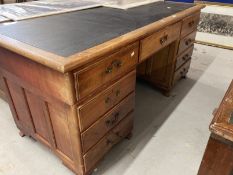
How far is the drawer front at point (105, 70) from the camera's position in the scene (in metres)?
→ 0.82

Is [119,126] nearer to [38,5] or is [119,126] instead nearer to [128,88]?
[128,88]

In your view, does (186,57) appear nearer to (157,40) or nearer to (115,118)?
(157,40)

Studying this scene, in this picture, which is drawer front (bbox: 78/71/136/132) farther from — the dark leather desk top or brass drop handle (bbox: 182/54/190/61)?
brass drop handle (bbox: 182/54/190/61)

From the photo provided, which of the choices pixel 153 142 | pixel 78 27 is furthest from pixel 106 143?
pixel 78 27

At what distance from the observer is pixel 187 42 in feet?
6.08

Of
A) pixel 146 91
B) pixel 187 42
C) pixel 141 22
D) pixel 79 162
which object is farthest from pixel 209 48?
pixel 79 162

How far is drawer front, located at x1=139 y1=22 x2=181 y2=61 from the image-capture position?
116cm

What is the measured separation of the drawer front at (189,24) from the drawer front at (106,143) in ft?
2.78

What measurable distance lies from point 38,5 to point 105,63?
96 cm

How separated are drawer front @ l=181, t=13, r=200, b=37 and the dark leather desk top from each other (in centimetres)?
17

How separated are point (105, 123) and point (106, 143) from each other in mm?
151

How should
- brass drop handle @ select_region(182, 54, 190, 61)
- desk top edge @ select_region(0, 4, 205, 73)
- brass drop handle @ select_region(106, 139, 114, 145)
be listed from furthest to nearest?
brass drop handle @ select_region(182, 54, 190, 61)
brass drop handle @ select_region(106, 139, 114, 145)
desk top edge @ select_region(0, 4, 205, 73)

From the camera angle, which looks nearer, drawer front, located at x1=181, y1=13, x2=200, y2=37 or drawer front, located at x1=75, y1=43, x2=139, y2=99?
drawer front, located at x1=75, y1=43, x2=139, y2=99

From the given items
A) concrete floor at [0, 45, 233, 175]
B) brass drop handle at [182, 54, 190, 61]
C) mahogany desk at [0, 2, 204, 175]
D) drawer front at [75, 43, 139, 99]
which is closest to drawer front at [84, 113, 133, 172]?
mahogany desk at [0, 2, 204, 175]
